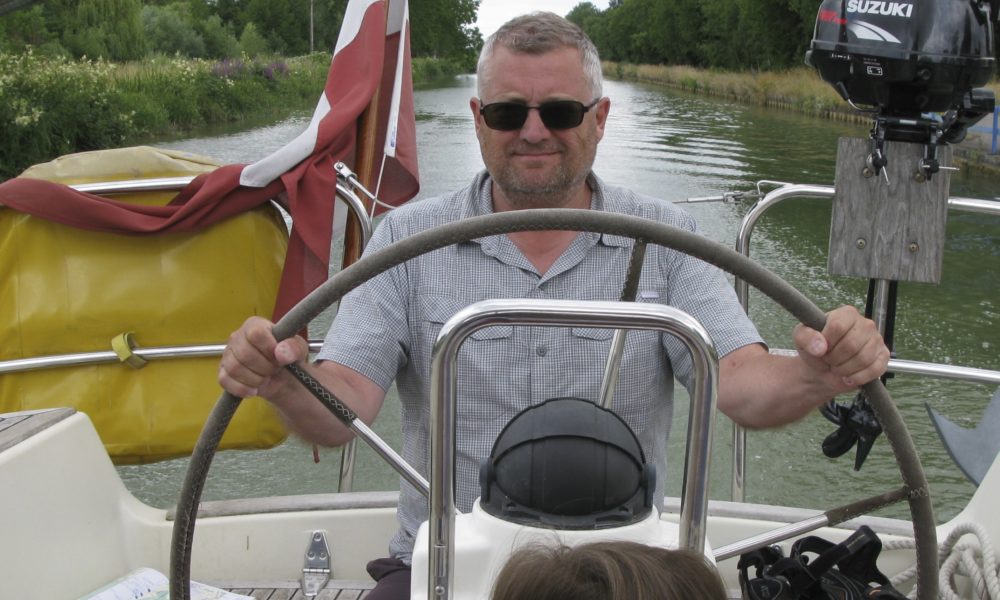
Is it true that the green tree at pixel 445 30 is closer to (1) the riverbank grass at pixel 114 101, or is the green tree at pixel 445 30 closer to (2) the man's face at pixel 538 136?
(1) the riverbank grass at pixel 114 101

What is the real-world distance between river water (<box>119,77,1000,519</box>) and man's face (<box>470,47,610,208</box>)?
1004 mm

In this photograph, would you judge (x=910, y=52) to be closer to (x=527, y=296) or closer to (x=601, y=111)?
(x=601, y=111)

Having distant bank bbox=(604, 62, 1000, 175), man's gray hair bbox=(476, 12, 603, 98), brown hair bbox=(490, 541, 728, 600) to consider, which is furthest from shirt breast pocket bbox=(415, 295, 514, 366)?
distant bank bbox=(604, 62, 1000, 175)

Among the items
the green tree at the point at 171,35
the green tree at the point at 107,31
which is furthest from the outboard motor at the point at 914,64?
the green tree at the point at 171,35

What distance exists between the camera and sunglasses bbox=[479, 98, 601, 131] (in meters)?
1.42

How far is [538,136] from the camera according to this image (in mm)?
1446

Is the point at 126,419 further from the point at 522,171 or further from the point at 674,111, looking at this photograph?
the point at 674,111

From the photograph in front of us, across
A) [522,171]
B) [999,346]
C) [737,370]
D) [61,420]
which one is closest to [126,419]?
[61,420]

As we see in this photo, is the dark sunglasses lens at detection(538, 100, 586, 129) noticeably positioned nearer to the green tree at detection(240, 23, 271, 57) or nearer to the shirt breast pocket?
the shirt breast pocket

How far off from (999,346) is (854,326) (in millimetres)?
3749

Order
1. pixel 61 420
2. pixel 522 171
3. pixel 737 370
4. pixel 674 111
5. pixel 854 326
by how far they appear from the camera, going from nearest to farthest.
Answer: pixel 854 326 < pixel 737 370 < pixel 522 171 < pixel 61 420 < pixel 674 111

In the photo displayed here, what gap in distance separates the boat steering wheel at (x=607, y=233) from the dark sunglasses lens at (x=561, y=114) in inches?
25.5

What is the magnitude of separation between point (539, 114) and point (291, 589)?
3.23 feet

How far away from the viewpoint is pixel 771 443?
3316mm
